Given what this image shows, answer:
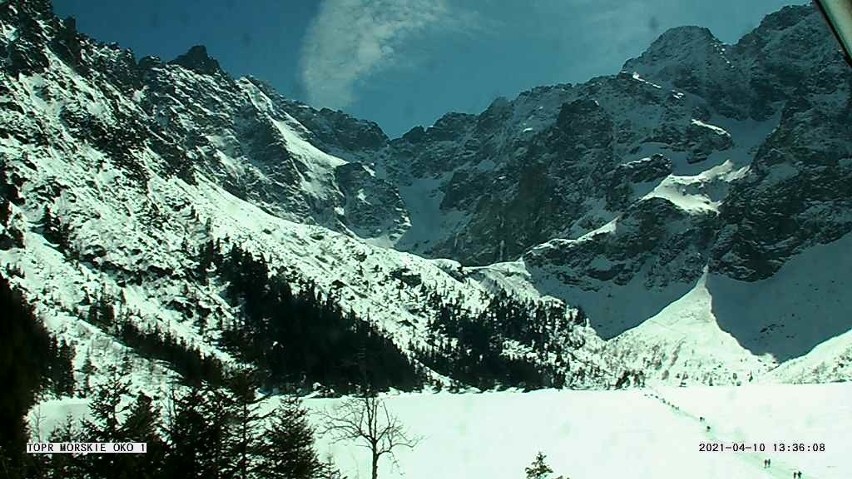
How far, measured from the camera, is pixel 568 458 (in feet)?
228

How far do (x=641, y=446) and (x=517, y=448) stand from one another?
12447 millimetres

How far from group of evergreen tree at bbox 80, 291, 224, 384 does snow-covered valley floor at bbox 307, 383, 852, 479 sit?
65003mm

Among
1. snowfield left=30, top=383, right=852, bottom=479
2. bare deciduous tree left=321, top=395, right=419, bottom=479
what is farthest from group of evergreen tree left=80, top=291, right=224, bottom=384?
bare deciduous tree left=321, top=395, right=419, bottom=479

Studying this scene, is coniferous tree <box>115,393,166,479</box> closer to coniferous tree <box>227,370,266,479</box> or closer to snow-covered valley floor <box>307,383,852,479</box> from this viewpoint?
coniferous tree <box>227,370,266,479</box>

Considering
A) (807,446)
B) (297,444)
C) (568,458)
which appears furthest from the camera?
(807,446)

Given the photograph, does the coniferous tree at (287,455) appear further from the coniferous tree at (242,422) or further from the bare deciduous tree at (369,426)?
the bare deciduous tree at (369,426)

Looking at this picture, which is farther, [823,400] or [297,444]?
[823,400]

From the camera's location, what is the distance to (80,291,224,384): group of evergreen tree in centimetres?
17050

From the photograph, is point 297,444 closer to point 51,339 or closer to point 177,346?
point 51,339

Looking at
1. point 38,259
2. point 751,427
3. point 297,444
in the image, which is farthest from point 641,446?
point 38,259

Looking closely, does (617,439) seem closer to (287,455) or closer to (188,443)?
(287,455)

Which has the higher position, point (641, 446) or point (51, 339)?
point (51, 339)

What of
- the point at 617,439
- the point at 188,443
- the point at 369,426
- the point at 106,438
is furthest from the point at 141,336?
the point at 188,443

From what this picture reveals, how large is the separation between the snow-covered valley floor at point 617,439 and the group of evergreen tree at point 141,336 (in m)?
65.0
